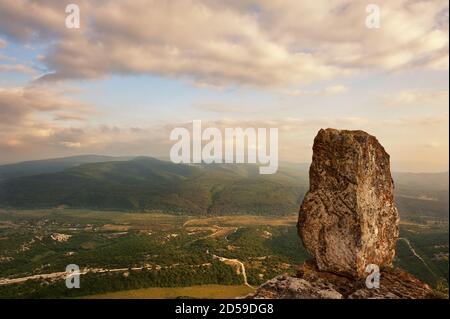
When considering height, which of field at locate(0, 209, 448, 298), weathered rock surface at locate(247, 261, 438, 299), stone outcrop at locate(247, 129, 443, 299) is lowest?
field at locate(0, 209, 448, 298)

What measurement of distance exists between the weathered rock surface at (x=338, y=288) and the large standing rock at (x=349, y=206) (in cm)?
66

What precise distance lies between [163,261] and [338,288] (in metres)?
85.9

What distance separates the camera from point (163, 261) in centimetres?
9731

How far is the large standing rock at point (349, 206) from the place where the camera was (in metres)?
18.2

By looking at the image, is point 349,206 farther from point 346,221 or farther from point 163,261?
point 163,261

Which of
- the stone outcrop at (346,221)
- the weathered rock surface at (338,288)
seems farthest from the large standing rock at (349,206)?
the weathered rock surface at (338,288)

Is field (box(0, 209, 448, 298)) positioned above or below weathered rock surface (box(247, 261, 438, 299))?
below

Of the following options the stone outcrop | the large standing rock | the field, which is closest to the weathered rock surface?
the stone outcrop

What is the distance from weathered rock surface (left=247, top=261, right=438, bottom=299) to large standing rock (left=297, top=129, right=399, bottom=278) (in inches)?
25.9

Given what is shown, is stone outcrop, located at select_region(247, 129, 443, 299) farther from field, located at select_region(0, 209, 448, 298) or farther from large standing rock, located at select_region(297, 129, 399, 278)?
field, located at select_region(0, 209, 448, 298)

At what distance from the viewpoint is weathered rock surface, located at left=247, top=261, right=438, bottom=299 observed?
1600 cm

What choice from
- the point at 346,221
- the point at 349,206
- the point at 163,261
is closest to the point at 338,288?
the point at 346,221

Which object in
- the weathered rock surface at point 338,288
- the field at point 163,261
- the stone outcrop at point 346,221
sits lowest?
the field at point 163,261

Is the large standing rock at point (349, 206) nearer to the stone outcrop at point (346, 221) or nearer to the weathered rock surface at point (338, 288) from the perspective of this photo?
the stone outcrop at point (346, 221)
